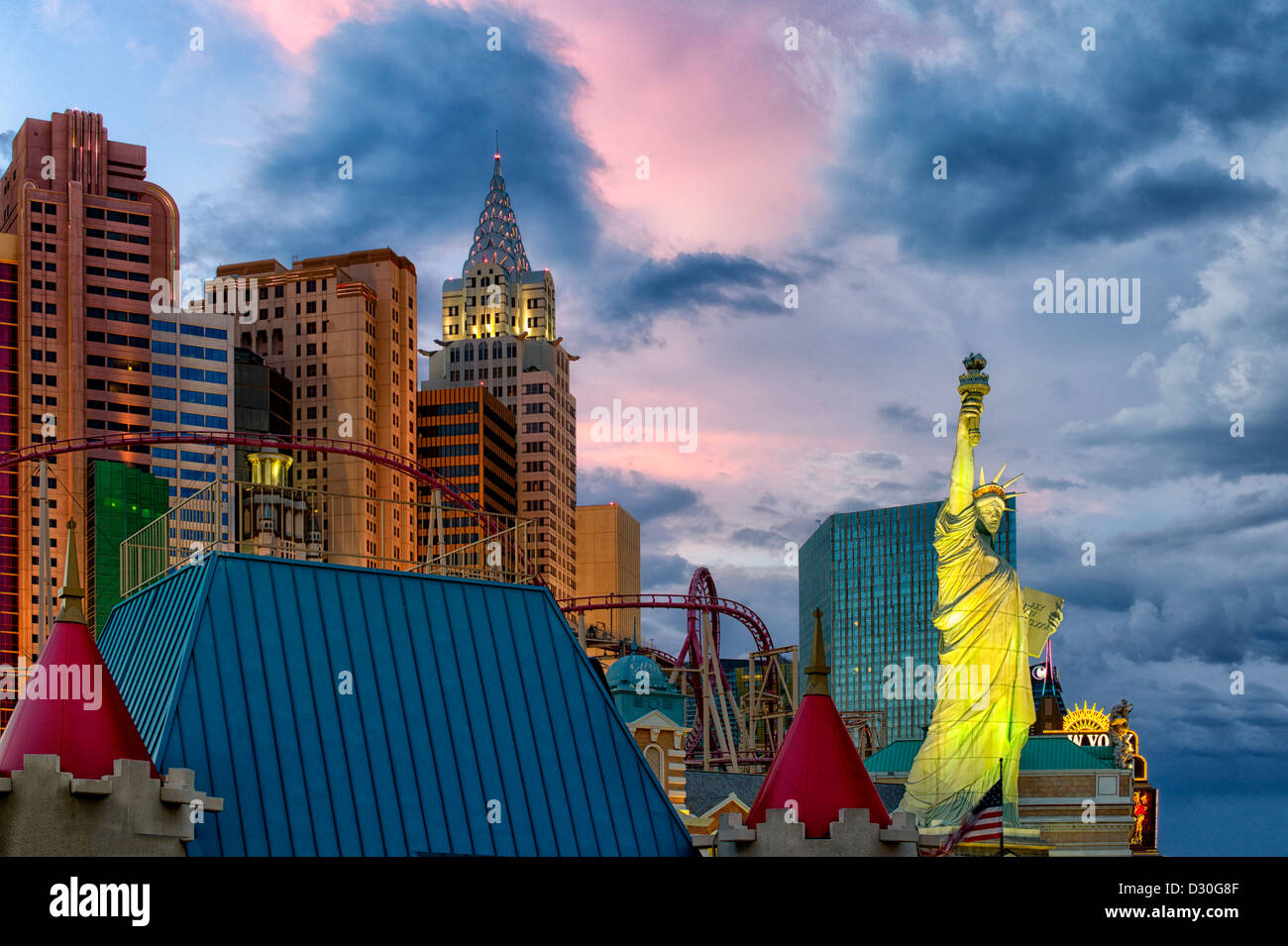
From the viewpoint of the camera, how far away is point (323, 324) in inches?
7520

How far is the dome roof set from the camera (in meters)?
60.2

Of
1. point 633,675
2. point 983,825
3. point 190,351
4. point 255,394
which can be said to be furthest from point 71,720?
point 255,394

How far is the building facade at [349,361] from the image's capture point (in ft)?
608

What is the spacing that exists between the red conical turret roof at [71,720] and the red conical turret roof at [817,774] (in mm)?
8810

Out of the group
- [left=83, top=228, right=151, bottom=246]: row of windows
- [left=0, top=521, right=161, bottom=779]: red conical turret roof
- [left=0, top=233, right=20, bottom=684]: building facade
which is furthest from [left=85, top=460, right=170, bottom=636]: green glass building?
[left=0, top=521, right=161, bottom=779]: red conical turret roof

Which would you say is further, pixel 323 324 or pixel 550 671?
pixel 323 324

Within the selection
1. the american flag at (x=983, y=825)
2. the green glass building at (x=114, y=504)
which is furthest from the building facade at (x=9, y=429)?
the american flag at (x=983, y=825)

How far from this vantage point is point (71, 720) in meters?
17.7

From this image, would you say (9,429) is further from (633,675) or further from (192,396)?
(633,675)

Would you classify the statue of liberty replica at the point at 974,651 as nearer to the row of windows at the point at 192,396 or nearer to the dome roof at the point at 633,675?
the dome roof at the point at 633,675
